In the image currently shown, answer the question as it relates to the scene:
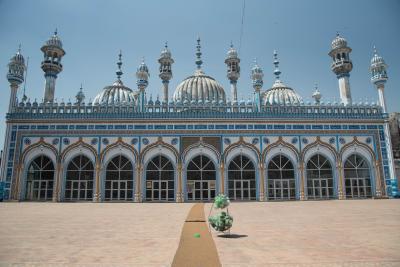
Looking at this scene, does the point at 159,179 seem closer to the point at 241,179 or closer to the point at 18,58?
the point at 241,179

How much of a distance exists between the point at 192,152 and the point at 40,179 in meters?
14.1

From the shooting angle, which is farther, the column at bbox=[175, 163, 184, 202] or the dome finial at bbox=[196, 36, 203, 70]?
the dome finial at bbox=[196, 36, 203, 70]

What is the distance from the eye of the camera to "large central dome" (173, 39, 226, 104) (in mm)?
37656

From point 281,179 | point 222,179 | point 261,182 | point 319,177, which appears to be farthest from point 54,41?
point 319,177

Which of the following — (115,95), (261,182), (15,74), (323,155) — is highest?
(115,95)

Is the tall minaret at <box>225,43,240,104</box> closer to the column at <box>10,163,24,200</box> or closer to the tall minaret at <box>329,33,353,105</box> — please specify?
the tall minaret at <box>329,33,353,105</box>

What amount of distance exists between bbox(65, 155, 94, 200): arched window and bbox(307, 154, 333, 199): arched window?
65.9ft

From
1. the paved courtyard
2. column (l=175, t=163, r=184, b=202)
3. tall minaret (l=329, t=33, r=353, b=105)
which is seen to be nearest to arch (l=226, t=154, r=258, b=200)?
column (l=175, t=163, r=184, b=202)

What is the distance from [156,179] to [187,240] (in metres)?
20.7

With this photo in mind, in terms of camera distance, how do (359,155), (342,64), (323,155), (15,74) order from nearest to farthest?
(323,155) < (359,155) < (15,74) < (342,64)

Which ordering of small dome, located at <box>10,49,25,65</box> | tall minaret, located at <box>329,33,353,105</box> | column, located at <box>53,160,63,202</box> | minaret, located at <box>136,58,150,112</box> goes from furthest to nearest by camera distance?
minaret, located at <box>136,58,150,112</box> → tall minaret, located at <box>329,33,353,105</box> → small dome, located at <box>10,49,25,65</box> → column, located at <box>53,160,63,202</box>

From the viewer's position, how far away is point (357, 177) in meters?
29.7

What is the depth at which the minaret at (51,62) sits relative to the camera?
3409cm

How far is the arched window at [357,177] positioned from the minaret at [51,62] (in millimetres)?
31072
